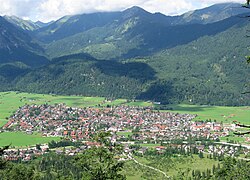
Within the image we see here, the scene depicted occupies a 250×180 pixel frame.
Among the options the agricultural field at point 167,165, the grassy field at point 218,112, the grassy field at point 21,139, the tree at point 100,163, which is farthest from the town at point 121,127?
the tree at point 100,163

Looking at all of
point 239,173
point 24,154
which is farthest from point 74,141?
point 239,173

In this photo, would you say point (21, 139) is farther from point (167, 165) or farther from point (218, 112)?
point (218, 112)

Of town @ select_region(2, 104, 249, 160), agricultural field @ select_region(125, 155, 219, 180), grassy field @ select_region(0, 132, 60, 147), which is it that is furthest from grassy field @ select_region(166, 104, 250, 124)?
grassy field @ select_region(0, 132, 60, 147)

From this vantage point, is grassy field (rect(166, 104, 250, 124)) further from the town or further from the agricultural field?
the agricultural field

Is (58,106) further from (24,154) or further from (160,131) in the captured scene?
(24,154)

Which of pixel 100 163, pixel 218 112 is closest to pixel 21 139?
pixel 218 112
